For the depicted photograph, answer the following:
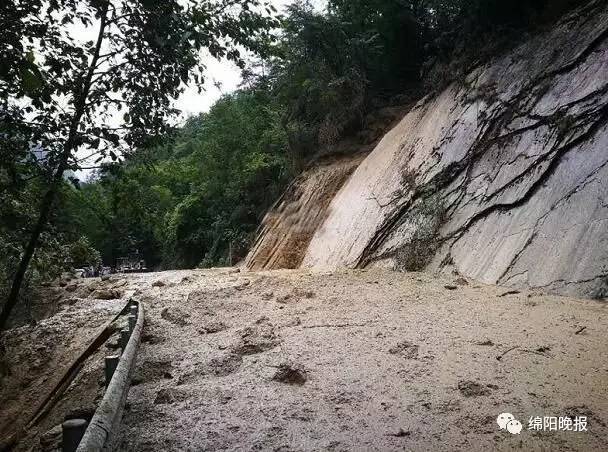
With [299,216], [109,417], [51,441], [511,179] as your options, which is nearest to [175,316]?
[51,441]

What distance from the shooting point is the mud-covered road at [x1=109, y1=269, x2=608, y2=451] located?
2.23 m

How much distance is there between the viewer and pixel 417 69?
11227 millimetres

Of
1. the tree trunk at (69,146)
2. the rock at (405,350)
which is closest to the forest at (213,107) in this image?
the tree trunk at (69,146)

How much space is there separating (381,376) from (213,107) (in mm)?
18905

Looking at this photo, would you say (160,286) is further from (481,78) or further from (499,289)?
(481,78)

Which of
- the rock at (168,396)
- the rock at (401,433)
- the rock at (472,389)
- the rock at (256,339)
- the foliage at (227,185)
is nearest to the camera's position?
the rock at (401,433)

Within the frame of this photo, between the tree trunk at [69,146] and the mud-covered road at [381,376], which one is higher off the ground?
the tree trunk at [69,146]

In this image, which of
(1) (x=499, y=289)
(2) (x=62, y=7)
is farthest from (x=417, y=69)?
(2) (x=62, y=7)

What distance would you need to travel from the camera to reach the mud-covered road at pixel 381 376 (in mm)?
2234

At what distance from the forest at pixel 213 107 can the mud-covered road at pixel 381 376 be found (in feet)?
4.44

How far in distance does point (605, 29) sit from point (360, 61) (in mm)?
6541

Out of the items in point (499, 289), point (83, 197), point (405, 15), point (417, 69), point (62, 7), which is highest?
point (405, 15)

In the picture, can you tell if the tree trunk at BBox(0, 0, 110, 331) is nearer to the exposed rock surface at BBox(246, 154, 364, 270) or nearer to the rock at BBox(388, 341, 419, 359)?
the rock at BBox(388, 341, 419, 359)

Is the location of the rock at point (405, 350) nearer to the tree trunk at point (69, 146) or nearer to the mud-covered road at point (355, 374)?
the mud-covered road at point (355, 374)
